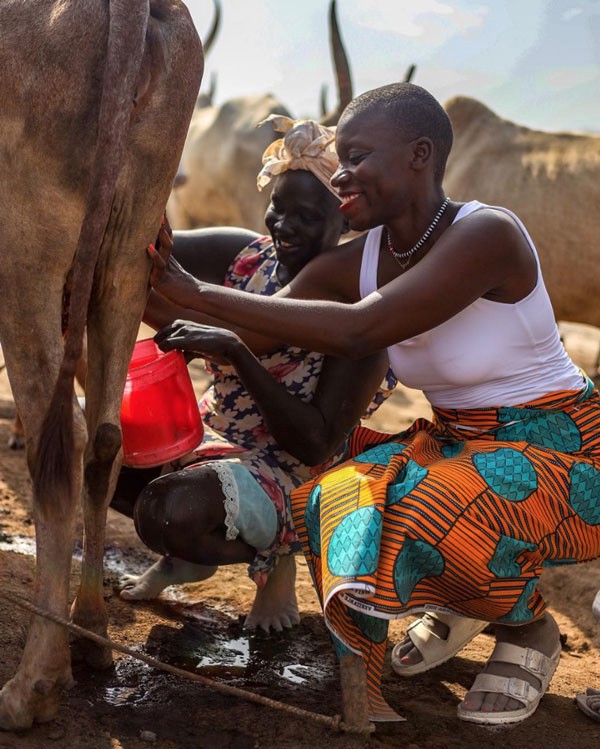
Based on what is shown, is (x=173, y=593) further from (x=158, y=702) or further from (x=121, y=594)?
(x=158, y=702)

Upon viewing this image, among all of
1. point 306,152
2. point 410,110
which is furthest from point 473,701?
point 306,152

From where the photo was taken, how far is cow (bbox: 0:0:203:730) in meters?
1.95

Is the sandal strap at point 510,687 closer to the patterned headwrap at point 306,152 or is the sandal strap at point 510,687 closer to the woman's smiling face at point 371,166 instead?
the woman's smiling face at point 371,166

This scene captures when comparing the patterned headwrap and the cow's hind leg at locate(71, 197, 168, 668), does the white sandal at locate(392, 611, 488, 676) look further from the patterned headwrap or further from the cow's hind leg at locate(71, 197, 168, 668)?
the patterned headwrap

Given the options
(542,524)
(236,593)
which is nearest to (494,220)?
(542,524)

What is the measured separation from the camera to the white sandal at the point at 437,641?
2586 mm

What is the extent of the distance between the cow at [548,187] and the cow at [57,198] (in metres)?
4.67

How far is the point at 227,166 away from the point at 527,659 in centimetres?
809

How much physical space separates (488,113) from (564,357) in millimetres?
5015

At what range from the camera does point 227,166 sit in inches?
387

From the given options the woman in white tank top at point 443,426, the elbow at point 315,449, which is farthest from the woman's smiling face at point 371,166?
the elbow at point 315,449

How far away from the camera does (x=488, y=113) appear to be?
705 centimetres

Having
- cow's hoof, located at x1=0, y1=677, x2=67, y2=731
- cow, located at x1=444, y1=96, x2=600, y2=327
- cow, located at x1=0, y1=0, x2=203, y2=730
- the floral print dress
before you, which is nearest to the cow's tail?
cow, located at x1=0, y1=0, x2=203, y2=730

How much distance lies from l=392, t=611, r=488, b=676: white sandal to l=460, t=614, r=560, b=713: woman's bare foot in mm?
188
